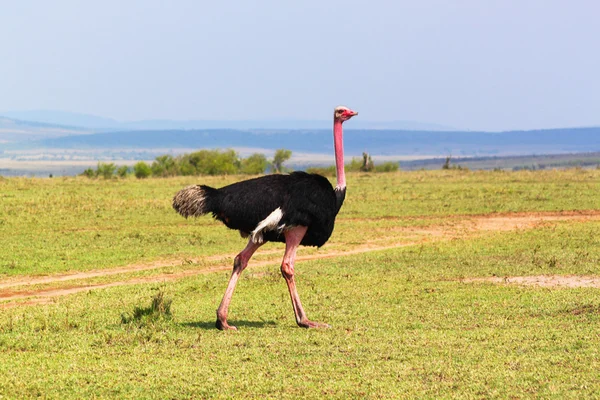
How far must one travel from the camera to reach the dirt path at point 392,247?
13.8 m

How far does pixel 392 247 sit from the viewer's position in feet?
65.1

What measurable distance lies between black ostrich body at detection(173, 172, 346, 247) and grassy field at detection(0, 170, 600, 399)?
42.5 inches

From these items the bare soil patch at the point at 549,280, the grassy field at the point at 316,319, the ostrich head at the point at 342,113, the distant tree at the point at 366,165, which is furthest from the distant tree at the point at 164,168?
the ostrich head at the point at 342,113

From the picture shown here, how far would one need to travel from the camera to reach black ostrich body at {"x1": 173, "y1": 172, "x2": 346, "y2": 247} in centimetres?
995

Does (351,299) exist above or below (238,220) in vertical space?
below

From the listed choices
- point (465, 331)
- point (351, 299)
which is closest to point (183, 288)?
point (351, 299)

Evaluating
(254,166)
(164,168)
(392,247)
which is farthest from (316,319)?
(254,166)

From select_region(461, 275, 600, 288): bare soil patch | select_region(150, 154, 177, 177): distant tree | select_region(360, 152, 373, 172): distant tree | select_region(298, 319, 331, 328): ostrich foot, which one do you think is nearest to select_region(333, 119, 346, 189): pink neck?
select_region(298, 319, 331, 328): ostrich foot

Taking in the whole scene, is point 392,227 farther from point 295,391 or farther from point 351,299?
point 295,391

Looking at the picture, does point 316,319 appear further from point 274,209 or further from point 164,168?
point 164,168

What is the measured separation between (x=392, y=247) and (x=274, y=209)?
1016 centimetres

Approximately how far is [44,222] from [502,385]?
18098 mm

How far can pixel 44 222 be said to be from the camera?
23734 millimetres

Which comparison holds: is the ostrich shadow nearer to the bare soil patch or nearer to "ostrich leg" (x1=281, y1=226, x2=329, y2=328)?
"ostrich leg" (x1=281, y1=226, x2=329, y2=328)
